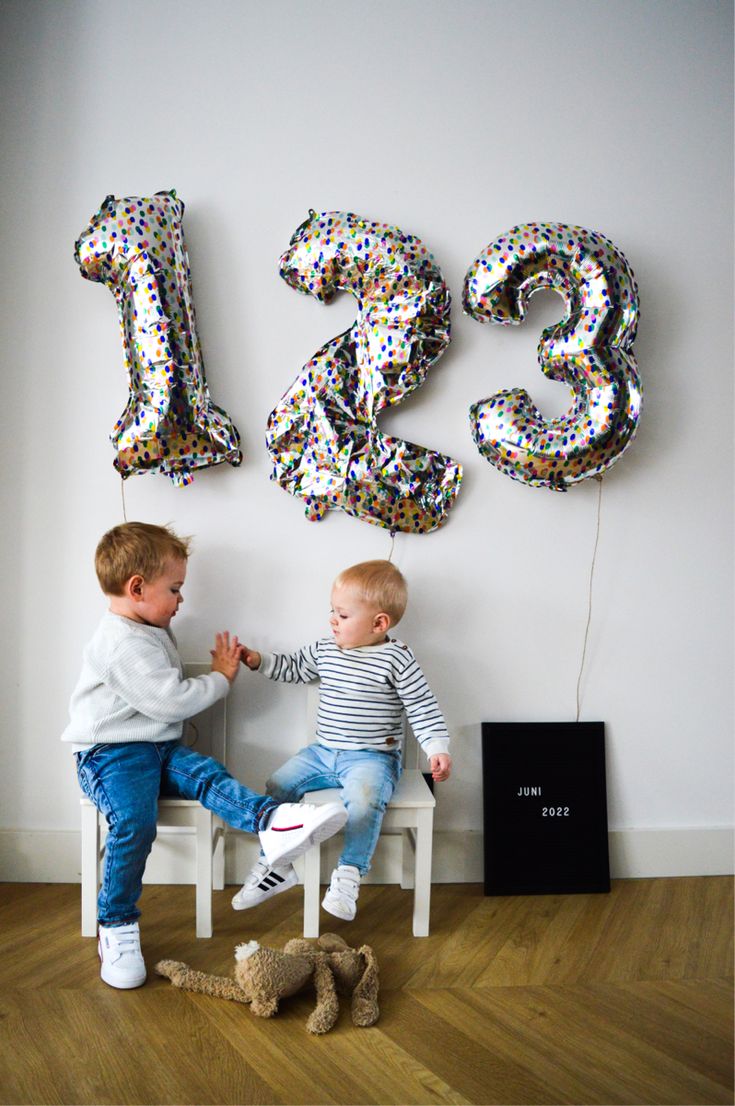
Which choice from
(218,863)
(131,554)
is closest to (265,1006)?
(218,863)

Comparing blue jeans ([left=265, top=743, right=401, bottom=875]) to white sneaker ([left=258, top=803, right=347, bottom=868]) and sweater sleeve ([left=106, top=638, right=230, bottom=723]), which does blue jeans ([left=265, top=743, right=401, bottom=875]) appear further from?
sweater sleeve ([left=106, top=638, right=230, bottom=723])

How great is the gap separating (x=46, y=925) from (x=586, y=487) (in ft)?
5.65

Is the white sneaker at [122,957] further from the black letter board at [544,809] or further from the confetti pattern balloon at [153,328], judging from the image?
the confetti pattern balloon at [153,328]

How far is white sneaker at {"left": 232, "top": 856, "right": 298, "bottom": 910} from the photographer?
1945 mm

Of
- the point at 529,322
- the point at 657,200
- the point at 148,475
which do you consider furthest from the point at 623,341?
the point at 148,475

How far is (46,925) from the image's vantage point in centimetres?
204

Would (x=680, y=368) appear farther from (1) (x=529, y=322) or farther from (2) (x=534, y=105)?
(2) (x=534, y=105)

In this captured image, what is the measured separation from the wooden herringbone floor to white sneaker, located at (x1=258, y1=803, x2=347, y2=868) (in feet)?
0.86

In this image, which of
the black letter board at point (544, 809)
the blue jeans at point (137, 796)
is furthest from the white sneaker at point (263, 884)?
the black letter board at point (544, 809)

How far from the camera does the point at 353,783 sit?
2.00 meters

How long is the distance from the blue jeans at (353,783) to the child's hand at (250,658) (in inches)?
9.6

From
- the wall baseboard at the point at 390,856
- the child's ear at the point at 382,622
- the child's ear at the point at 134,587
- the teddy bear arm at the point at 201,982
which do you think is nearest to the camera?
the teddy bear arm at the point at 201,982

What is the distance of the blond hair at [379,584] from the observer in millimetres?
2131

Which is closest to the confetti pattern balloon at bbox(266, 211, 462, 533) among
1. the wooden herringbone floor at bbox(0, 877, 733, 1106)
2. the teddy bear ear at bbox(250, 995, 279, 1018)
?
the wooden herringbone floor at bbox(0, 877, 733, 1106)
